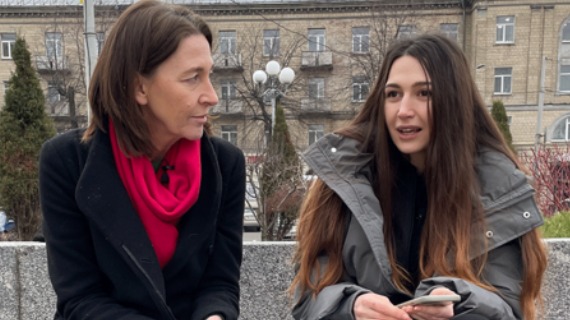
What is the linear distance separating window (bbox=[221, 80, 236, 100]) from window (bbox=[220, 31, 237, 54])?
1.46m

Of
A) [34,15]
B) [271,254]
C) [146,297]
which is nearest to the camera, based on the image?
[146,297]

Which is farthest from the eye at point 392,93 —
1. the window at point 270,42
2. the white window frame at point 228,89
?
the white window frame at point 228,89

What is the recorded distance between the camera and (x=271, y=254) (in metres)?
2.76

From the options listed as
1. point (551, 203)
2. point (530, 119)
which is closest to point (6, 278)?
point (551, 203)

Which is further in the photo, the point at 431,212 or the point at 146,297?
the point at 431,212

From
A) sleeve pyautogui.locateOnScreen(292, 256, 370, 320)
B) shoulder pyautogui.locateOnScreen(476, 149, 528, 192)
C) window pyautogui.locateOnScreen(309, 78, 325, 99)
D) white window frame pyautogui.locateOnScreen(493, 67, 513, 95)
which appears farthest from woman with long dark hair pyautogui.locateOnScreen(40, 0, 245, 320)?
white window frame pyautogui.locateOnScreen(493, 67, 513, 95)

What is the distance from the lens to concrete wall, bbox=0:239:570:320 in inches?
108

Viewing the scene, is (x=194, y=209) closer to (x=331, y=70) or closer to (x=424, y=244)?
(x=424, y=244)

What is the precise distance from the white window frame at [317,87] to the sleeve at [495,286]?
2420cm

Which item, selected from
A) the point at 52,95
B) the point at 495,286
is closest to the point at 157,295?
the point at 495,286

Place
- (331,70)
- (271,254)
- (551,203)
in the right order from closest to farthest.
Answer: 1. (271,254)
2. (551,203)
3. (331,70)

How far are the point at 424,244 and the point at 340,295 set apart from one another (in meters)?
0.38

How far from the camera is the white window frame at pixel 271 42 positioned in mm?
24328

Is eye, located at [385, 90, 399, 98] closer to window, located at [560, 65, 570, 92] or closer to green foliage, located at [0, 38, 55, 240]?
green foliage, located at [0, 38, 55, 240]
